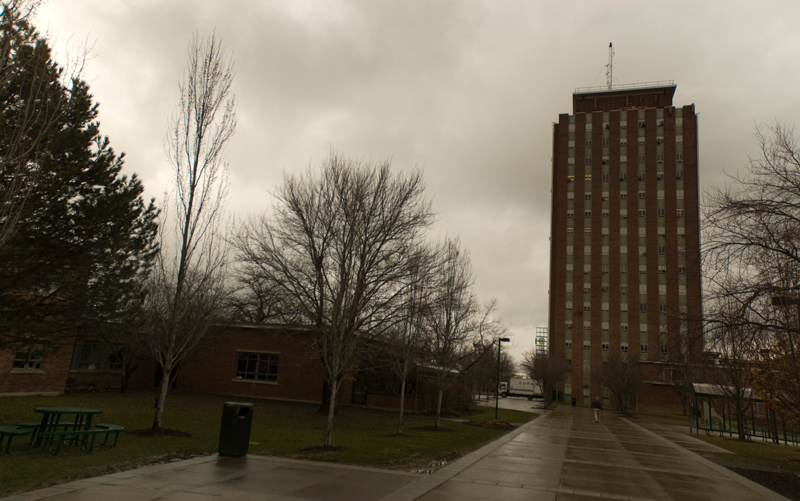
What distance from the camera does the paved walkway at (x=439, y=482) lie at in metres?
7.48

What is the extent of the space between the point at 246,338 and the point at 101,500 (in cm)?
2667

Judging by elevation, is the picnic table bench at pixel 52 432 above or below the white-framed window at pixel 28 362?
below

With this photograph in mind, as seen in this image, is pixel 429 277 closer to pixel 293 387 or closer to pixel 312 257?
pixel 312 257

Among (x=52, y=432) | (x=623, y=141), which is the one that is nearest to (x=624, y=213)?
(x=623, y=141)

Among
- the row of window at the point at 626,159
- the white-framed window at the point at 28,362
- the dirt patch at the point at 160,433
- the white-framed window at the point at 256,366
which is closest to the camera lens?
the dirt patch at the point at 160,433

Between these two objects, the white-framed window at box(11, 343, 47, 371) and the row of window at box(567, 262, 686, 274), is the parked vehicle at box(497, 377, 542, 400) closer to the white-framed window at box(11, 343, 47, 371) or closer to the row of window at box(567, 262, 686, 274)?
the row of window at box(567, 262, 686, 274)

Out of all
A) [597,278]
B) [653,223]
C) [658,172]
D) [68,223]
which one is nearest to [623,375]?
[597,278]

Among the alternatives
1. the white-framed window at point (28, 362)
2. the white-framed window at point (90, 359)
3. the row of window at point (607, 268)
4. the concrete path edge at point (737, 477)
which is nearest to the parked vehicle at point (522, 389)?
the row of window at point (607, 268)

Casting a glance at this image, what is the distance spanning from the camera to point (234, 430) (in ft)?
35.5

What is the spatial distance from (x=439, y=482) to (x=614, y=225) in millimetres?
73288

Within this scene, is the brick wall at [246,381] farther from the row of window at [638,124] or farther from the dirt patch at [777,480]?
the row of window at [638,124]

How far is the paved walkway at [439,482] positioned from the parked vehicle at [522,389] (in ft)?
233

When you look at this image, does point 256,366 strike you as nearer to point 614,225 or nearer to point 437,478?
point 437,478

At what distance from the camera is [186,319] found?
17.8 m
